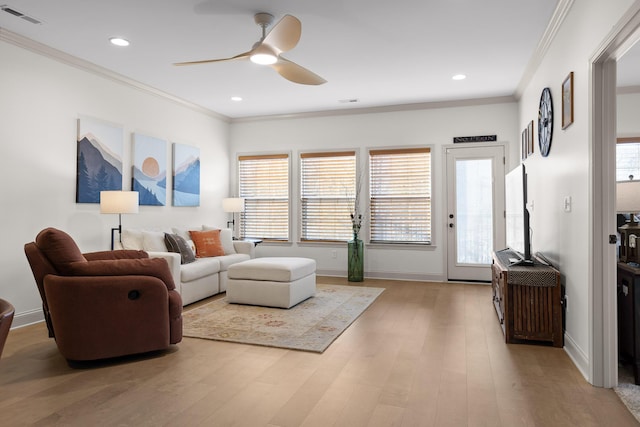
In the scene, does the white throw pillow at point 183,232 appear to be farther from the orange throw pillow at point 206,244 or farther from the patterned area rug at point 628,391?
the patterned area rug at point 628,391

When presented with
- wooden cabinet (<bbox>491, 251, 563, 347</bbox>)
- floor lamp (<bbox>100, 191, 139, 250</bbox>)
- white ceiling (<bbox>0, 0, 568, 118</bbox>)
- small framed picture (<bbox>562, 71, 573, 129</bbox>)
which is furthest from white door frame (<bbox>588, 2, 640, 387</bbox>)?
floor lamp (<bbox>100, 191, 139, 250</bbox>)

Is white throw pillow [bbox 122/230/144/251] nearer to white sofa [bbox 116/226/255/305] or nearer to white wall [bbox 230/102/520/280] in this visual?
white sofa [bbox 116/226/255/305]

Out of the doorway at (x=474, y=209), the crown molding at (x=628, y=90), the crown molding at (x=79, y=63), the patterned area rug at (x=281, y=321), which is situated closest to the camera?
the patterned area rug at (x=281, y=321)

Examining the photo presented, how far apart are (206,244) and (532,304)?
154 inches

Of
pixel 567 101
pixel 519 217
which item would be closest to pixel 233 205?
pixel 519 217

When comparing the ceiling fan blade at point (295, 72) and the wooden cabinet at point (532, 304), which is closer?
the wooden cabinet at point (532, 304)

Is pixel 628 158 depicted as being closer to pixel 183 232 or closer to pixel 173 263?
pixel 173 263

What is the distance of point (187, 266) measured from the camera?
15.5 feet

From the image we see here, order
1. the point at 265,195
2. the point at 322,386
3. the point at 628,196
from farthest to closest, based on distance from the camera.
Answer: the point at 265,195, the point at 628,196, the point at 322,386

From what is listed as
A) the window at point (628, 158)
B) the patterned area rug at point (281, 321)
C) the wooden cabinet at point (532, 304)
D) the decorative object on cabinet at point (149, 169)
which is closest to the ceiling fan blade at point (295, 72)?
the patterned area rug at point (281, 321)

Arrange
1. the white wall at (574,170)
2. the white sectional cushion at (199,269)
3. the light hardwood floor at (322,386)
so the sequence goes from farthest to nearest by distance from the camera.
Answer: the white sectional cushion at (199,269), the white wall at (574,170), the light hardwood floor at (322,386)

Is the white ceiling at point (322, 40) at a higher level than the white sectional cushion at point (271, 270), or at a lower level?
higher

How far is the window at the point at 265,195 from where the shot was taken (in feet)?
23.4

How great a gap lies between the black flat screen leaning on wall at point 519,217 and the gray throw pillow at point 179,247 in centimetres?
354
